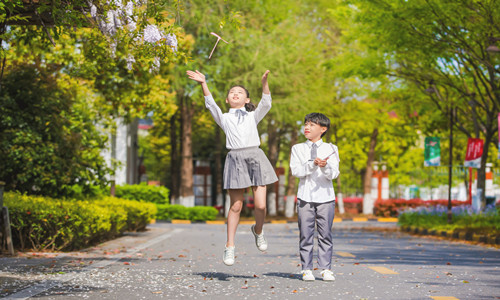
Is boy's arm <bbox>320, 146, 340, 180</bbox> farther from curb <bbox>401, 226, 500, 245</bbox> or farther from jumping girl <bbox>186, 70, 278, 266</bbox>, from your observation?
curb <bbox>401, 226, 500, 245</bbox>

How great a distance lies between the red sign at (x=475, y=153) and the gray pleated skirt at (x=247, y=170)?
61.9ft

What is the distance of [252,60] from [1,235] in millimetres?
20559

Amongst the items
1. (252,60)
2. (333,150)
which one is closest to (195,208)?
(252,60)

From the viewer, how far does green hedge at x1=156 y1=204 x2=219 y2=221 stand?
32.3m

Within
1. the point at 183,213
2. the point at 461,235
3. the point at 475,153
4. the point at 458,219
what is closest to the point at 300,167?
the point at 461,235

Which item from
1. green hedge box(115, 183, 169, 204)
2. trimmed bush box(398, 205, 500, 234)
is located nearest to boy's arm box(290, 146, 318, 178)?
trimmed bush box(398, 205, 500, 234)

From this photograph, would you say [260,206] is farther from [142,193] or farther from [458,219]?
[142,193]

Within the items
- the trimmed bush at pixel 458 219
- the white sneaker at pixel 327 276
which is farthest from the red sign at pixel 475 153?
the white sneaker at pixel 327 276

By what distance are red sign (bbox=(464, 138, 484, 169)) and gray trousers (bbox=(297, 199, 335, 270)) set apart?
1851 centimetres

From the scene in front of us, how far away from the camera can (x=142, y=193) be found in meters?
30.9

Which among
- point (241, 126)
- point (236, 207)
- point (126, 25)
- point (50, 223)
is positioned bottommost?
point (50, 223)

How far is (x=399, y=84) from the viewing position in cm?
3002

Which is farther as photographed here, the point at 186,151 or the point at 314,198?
the point at 186,151

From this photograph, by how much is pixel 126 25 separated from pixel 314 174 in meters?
2.62
